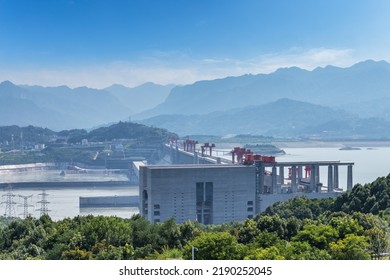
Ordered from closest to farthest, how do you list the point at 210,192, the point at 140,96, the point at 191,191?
the point at 191,191 < the point at 210,192 < the point at 140,96

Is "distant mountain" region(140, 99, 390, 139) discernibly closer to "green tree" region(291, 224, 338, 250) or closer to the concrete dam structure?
the concrete dam structure

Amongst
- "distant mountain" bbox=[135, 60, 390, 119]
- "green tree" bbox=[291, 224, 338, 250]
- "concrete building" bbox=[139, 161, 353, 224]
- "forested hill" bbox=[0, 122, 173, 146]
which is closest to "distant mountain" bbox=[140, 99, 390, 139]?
"distant mountain" bbox=[135, 60, 390, 119]

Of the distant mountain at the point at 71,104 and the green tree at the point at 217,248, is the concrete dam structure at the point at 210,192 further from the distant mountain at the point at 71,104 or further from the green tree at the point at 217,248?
the distant mountain at the point at 71,104

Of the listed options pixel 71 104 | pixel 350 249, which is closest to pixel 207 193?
pixel 350 249

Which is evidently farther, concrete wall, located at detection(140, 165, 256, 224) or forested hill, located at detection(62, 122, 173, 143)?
forested hill, located at detection(62, 122, 173, 143)

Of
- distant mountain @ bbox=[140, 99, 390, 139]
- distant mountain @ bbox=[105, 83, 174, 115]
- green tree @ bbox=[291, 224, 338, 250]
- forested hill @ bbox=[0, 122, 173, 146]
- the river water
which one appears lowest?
the river water

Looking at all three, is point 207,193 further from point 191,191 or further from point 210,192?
point 191,191
